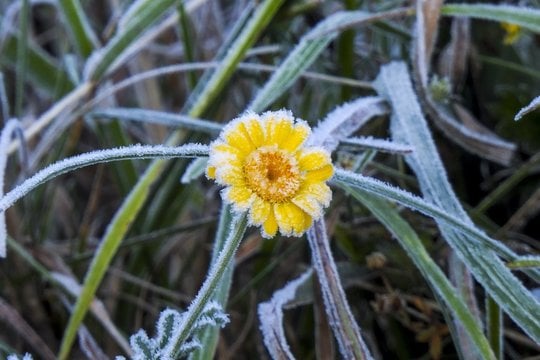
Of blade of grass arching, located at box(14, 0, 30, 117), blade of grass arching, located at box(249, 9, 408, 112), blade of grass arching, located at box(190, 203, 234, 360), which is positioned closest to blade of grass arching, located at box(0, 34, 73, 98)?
blade of grass arching, located at box(14, 0, 30, 117)

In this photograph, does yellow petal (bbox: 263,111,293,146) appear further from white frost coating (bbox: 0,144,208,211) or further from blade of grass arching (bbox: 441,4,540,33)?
blade of grass arching (bbox: 441,4,540,33)

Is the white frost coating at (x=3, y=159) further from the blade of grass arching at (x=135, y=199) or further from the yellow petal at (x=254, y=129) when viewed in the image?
the yellow petal at (x=254, y=129)

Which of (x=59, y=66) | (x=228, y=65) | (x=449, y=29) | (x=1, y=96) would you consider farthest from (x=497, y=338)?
(x=59, y=66)

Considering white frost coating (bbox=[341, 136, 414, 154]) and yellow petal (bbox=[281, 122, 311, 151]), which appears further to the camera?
white frost coating (bbox=[341, 136, 414, 154])

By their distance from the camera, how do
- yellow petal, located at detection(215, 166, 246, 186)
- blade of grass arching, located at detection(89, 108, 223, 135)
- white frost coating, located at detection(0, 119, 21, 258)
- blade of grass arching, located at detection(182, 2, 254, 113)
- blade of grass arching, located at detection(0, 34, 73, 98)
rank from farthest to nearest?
blade of grass arching, located at detection(0, 34, 73, 98), blade of grass arching, located at detection(182, 2, 254, 113), blade of grass arching, located at detection(89, 108, 223, 135), white frost coating, located at detection(0, 119, 21, 258), yellow petal, located at detection(215, 166, 246, 186)

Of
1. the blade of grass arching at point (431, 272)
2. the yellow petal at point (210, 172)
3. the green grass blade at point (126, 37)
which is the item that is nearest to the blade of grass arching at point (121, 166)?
the green grass blade at point (126, 37)

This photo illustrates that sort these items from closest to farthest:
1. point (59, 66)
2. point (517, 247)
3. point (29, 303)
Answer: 1. point (517, 247)
2. point (29, 303)
3. point (59, 66)

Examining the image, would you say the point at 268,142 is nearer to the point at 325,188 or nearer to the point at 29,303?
the point at 325,188
